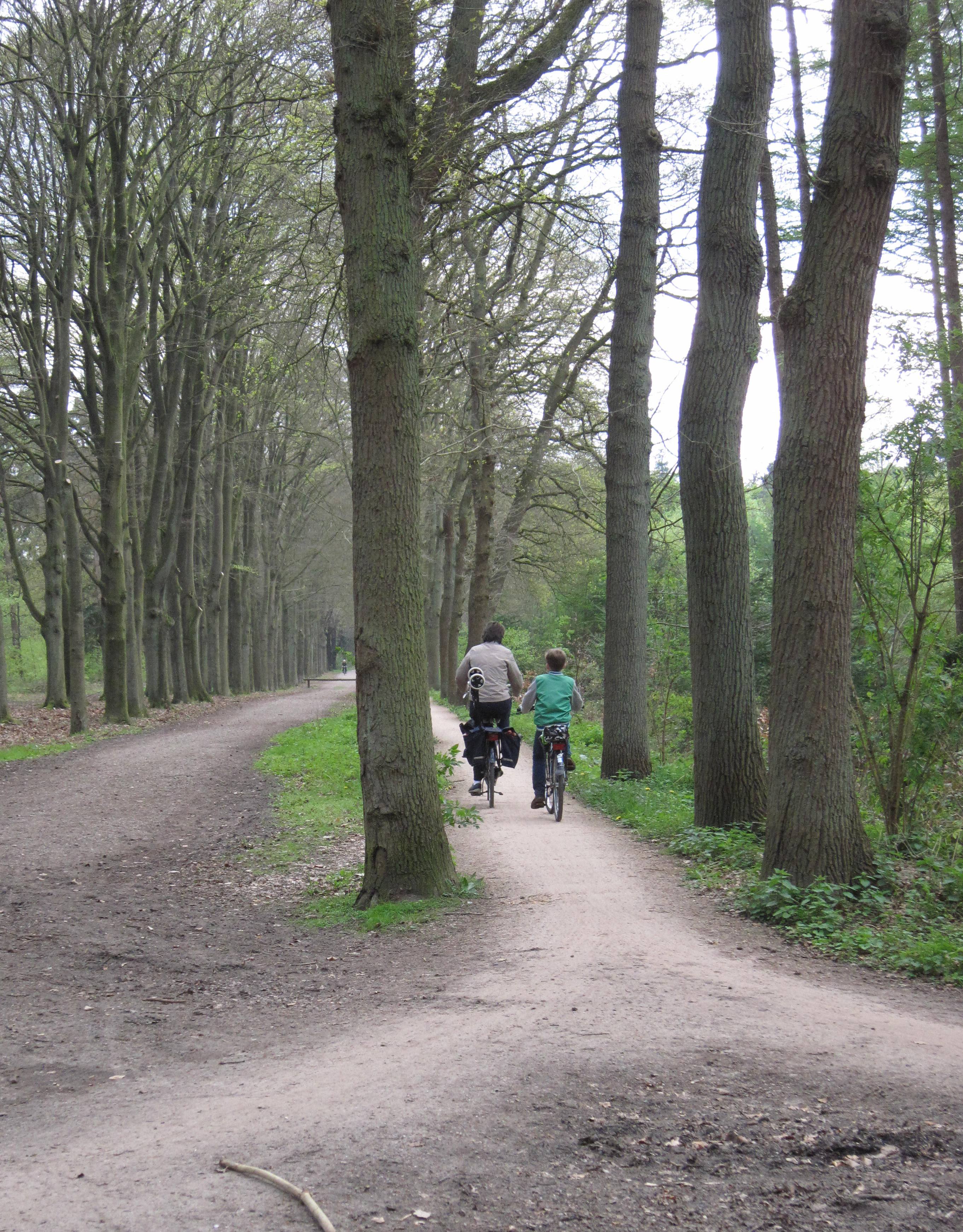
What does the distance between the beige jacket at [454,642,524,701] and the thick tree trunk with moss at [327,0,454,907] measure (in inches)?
174

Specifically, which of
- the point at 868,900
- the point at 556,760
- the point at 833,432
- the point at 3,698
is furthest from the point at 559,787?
the point at 3,698

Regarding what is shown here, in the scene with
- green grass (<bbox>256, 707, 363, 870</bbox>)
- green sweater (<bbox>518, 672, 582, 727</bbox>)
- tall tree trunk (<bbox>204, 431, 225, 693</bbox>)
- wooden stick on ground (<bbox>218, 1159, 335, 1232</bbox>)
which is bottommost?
green grass (<bbox>256, 707, 363, 870</bbox>)

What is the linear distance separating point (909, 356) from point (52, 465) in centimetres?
1629

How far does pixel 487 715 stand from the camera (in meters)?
12.2

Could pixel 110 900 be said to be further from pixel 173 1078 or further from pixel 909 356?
pixel 909 356

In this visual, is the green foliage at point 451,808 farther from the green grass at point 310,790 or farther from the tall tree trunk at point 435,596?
the tall tree trunk at point 435,596

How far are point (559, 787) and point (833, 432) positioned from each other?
5586 mm

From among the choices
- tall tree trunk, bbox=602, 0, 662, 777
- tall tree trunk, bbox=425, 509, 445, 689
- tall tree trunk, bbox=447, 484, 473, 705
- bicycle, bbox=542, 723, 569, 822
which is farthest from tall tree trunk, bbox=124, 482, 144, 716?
bicycle, bbox=542, 723, 569, 822

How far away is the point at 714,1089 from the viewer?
389cm

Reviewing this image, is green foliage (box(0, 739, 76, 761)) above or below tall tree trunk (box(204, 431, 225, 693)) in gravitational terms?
below

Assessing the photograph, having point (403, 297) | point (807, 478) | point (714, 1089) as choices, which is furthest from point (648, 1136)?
point (403, 297)

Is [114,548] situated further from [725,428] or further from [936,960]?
[936,960]

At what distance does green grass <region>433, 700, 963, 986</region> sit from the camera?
19.8ft

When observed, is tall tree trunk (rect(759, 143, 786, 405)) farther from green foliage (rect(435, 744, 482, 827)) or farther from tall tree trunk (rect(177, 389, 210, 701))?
tall tree trunk (rect(177, 389, 210, 701))
